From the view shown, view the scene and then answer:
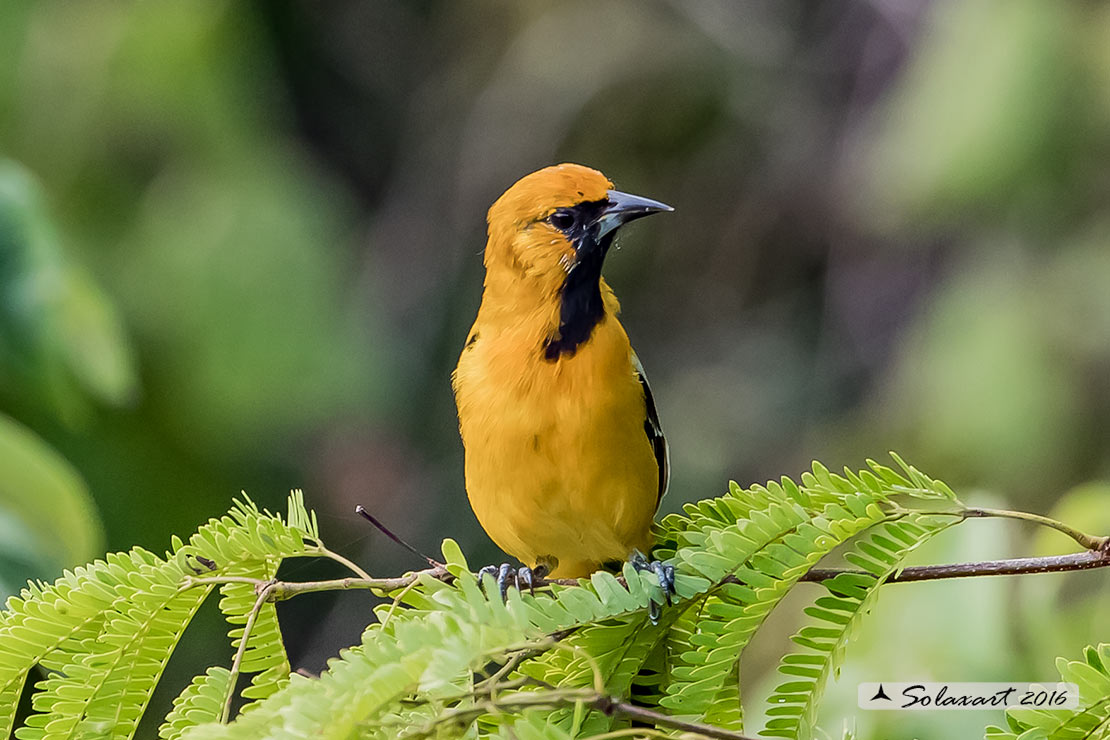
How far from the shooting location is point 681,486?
16.1 ft

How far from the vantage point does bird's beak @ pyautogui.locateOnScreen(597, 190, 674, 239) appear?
7.29 feet

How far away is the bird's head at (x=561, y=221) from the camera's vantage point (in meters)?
2.28

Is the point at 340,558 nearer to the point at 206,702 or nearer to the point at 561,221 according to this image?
the point at 206,702

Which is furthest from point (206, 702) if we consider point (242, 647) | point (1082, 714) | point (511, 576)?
point (1082, 714)

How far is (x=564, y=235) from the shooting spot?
229cm

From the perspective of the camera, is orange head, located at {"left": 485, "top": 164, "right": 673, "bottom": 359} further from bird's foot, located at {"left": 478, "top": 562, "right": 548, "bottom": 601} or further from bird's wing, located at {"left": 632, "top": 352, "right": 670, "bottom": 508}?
bird's foot, located at {"left": 478, "top": 562, "right": 548, "bottom": 601}

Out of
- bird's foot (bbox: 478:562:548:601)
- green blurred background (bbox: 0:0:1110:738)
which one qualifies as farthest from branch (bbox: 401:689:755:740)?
green blurred background (bbox: 0:0:1110:738)

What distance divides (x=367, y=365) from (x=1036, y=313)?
8.14ft

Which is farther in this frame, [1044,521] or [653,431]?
[653,431]

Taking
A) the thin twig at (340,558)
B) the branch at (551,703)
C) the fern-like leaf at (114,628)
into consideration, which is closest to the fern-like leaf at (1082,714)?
the branch at (551,703)

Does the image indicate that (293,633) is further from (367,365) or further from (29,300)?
(29,300)

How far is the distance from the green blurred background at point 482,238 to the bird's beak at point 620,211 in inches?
40.9

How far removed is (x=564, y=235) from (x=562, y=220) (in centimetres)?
3

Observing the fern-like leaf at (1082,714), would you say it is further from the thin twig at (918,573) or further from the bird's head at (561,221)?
the bird's head at (561,221)
